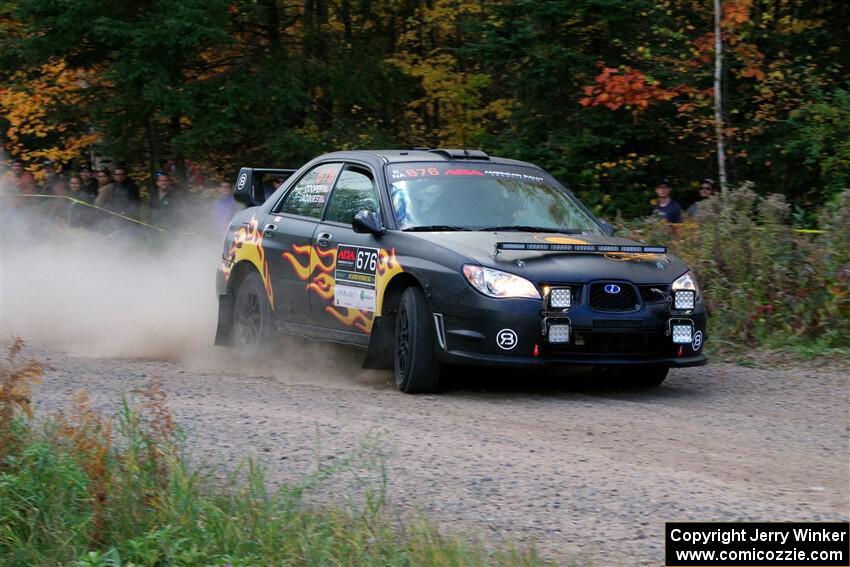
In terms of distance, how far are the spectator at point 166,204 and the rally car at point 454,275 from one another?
949cm

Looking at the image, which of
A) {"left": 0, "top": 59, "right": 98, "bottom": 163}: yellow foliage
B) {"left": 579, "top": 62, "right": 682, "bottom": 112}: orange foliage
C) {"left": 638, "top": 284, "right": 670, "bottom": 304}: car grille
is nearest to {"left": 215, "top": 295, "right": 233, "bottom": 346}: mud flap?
{"left": 638, "top": 284, "right": 670, "bottom": 304}: car grille

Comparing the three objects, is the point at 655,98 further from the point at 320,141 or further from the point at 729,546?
the point at 729,546

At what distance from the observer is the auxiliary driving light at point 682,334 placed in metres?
8.51

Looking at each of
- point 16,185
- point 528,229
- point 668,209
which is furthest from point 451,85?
point 528,229

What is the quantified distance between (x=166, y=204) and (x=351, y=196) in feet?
36.7

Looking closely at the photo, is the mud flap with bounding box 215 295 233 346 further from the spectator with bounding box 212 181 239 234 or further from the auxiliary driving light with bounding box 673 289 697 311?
the spectator with bounding box 212 181 239 234

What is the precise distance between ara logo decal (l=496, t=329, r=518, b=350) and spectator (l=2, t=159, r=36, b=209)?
14324 mm

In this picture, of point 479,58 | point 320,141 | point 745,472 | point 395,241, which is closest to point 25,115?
point 320,141

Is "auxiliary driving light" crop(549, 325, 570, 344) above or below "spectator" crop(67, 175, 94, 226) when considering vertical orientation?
below

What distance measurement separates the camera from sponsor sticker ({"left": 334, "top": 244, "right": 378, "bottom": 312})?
9.13 meters

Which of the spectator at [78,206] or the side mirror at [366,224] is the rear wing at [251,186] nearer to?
the side mirror at [366,224]

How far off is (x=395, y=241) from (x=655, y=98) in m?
10.2

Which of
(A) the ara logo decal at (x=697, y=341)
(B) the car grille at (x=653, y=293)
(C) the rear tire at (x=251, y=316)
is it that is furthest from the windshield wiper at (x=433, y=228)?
(C) the rear tire at (x=251, y=316)

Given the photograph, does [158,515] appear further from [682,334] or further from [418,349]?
[682,334]
